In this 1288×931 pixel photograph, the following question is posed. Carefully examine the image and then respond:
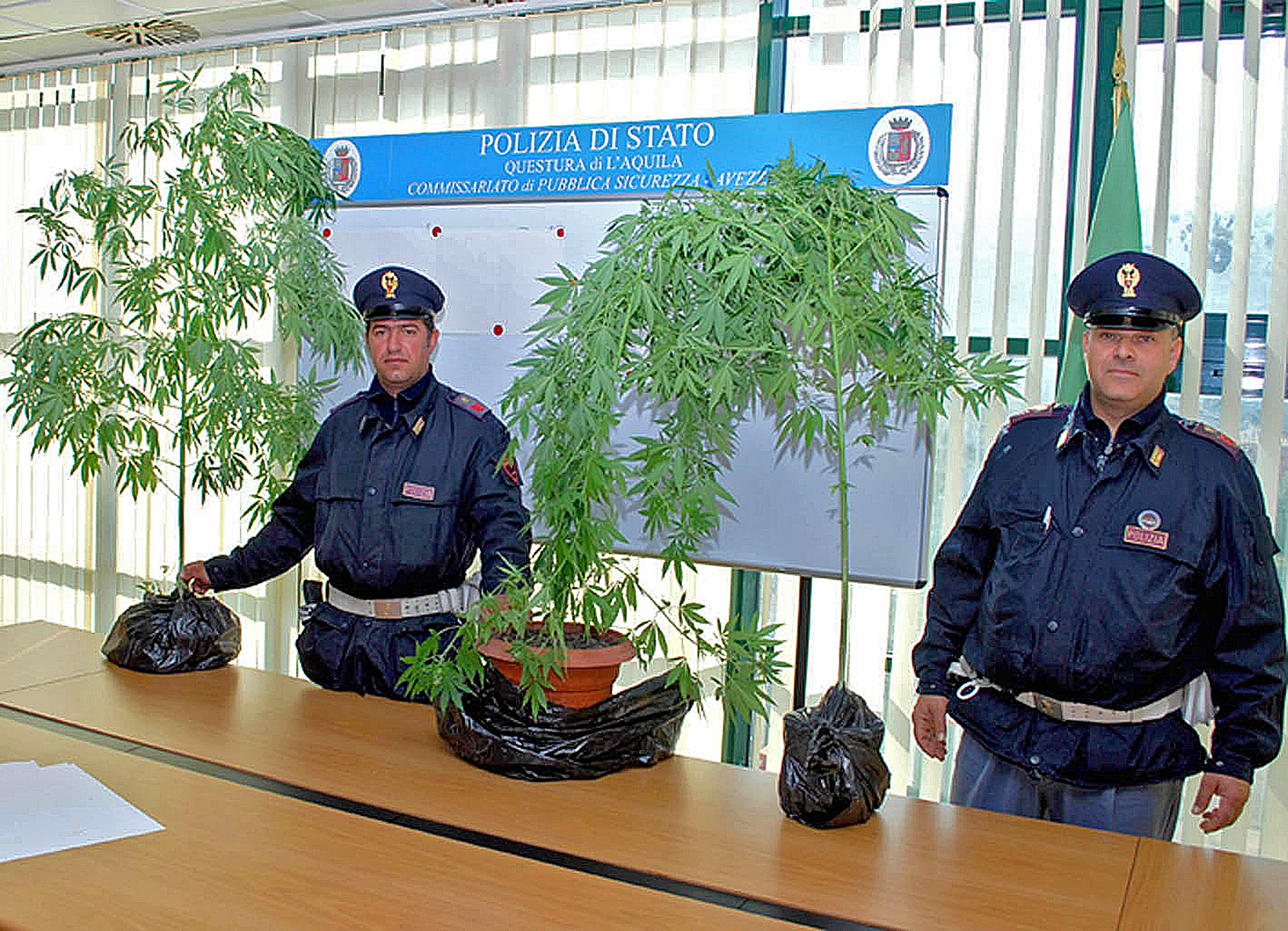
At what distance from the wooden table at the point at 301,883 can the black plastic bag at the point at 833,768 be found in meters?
0.34

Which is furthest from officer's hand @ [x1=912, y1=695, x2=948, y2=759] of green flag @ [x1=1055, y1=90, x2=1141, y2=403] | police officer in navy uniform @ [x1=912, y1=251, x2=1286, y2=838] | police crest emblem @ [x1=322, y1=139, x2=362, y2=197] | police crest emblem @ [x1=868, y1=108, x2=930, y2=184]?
police crest emblem @ [x1=322, y1=139, x2=362, y2=197]

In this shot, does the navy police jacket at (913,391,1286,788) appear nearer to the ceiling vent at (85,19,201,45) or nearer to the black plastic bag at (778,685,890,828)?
the black plastic bag at (778,685,890,828)

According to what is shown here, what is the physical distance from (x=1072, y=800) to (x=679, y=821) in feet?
2.57

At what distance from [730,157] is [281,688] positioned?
5.70 feet

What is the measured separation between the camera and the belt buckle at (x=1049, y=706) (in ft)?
7.16

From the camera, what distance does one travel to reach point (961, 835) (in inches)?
74.2

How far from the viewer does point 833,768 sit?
1.89 m

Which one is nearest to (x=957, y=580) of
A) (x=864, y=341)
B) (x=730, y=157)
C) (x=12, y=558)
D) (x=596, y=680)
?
(x=864, y=341)

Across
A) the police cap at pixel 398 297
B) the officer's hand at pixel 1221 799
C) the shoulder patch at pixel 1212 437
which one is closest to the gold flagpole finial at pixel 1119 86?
the shoulder patch at pixel 1212 437

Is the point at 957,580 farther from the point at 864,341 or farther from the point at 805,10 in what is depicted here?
the point at 805,10

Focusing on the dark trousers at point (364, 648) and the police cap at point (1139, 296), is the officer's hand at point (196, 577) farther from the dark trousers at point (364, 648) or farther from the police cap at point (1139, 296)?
the police cap at point (1139, 296)

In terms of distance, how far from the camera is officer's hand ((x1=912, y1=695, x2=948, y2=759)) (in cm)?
234

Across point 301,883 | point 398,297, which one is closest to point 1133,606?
point 301,883

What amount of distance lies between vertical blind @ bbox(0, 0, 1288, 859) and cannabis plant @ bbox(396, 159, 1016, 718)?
123 cm
